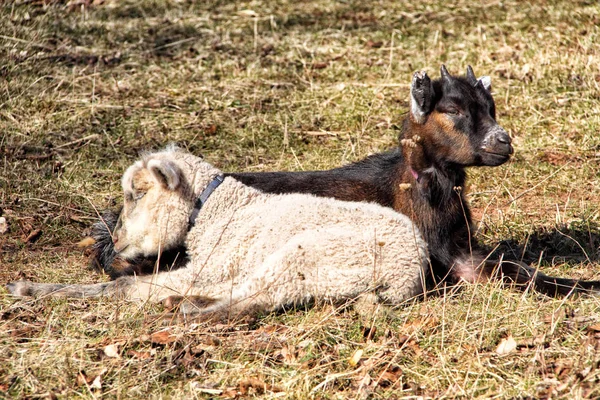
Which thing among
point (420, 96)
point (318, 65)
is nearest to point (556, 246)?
point (420, 96)

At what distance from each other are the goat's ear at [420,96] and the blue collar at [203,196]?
1763mm

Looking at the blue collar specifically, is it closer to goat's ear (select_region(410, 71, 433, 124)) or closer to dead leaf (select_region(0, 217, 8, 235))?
goat's ear (select_region(410, 71, 433, 124))

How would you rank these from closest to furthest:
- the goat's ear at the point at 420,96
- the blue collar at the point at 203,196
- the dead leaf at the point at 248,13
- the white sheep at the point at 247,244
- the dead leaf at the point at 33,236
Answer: the white sheep at the point at 247,244 → the blue collar at the point at 203,196 → the goat's ear at the point at 420,96 → the dead leaf at the point at 33,236 → the dead leaf at the point at 248,13

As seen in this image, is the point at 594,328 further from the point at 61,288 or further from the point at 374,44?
the point at 374,44

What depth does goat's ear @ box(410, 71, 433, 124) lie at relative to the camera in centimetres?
706

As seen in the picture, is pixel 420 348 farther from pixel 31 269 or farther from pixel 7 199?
pixel 7 199

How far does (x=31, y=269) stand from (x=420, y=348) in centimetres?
369

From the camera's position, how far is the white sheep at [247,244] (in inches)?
240

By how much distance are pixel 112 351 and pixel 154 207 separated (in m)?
1.54

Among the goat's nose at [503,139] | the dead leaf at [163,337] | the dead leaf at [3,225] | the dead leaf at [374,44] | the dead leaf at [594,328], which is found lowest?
the dead leaf at [3,225]

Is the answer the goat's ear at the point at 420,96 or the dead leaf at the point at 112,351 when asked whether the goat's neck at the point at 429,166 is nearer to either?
the goat's ear at the point at 420,96

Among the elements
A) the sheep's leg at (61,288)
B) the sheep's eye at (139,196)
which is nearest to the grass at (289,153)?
the sheep's leg at (61,288)

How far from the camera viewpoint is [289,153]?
32.7 ft

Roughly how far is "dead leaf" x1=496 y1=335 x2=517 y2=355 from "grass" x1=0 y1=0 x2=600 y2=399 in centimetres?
6
